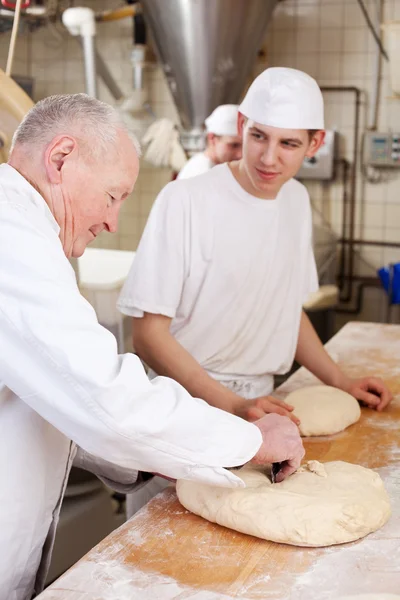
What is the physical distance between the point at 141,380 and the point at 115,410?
66 mm

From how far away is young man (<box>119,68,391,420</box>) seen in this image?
183 centimetres

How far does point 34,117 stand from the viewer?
1.16 m

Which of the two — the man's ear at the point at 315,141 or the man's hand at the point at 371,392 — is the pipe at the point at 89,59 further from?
the man's hand at the point at 371,392

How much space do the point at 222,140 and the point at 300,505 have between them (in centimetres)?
282

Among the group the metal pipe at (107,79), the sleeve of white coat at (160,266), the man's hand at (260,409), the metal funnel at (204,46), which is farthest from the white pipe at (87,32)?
the man's hand at (260,409)

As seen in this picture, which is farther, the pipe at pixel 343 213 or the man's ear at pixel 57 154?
the pipe at pixel 343 213

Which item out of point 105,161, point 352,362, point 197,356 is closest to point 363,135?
point 352,362

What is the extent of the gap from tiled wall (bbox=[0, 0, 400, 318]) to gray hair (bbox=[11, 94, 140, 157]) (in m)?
4.17

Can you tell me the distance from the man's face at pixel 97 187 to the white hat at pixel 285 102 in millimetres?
728

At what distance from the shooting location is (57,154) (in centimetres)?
112

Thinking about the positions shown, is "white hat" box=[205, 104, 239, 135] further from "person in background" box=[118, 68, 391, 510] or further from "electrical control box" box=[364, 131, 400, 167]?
"person in background" box=[118, 68, 391, 510]

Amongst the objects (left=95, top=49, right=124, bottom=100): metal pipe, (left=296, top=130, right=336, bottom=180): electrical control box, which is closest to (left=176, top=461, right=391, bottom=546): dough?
(left=296, top=130, right=336, bottom=180): electrical control box

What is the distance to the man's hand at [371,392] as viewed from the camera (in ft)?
6.37

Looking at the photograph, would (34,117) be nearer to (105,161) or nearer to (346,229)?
(105,161)
